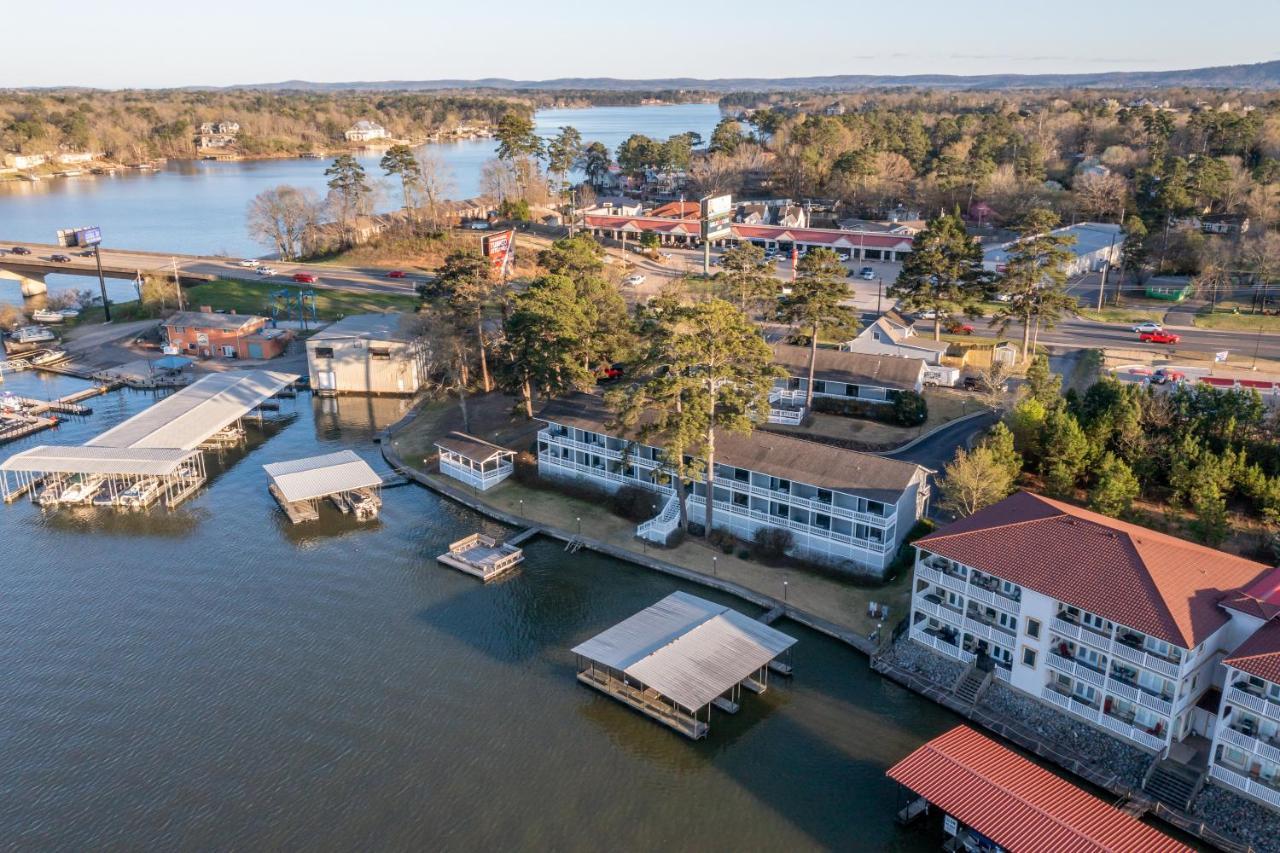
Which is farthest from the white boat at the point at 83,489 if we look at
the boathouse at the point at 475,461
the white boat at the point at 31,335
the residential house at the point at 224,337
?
the white boat at the point at 31,335

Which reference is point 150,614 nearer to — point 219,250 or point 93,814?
point 93,814

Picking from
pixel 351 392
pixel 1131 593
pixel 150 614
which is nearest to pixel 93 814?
pixel 150 614

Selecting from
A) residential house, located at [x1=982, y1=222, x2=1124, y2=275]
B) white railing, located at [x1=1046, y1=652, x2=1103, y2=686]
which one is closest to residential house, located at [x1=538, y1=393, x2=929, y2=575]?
white railing, located at [x1=1046, y1=652, x2=1103, y2=686]

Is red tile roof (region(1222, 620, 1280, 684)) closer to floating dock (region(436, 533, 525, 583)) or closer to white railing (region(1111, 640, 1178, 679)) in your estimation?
white railing (region(1111, 640, 1178, 679))

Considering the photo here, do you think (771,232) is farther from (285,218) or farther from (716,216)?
(285,218)

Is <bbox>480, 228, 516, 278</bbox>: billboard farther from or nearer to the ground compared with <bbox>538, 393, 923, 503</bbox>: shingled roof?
farther from the ground

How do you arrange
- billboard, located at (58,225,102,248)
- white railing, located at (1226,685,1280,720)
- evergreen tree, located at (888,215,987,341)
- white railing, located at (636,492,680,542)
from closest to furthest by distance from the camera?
1. white railing, located at (1226,685,1280,720)
2. white railing, located at (636,492,680,542)
3. evergreen tree, located at (888,215,987,341)
4. billboard, located at (58,225,102,248)

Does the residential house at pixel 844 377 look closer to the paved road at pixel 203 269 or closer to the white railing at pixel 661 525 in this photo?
the white railing at pixel 661 525
